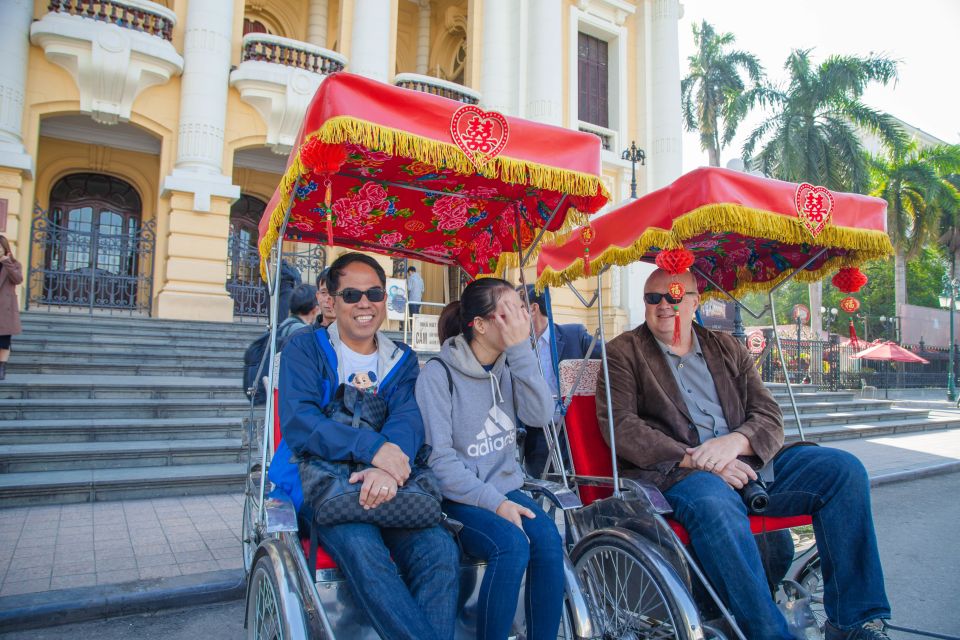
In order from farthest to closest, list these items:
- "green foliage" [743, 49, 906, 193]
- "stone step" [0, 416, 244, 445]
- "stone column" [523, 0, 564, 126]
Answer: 1. "green foliage" [743, 49, 906, 193]
2. "stone column" [523, 0, 564, 126]
3. "stone step" [0, 416, 244, 445]

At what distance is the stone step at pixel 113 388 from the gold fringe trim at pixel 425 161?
5044 millimetres

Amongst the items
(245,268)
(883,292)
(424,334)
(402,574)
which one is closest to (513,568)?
(402,574)

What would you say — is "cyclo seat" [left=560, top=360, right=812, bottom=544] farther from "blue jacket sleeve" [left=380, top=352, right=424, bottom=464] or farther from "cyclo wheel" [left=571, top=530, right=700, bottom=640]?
Answer: "blue jacket sleeve" [left=380, top=352, right=424, bottom=464]

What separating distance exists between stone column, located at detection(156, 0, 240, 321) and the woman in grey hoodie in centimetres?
1018

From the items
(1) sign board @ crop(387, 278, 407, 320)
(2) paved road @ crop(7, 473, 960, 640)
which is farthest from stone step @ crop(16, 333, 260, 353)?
(2) paved road @ crop(7, 473, 960, 640)

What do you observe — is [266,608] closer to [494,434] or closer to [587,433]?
[494,434]

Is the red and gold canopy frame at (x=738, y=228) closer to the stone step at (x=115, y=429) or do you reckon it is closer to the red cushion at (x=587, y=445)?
the red cushion at (x=587, y=445)

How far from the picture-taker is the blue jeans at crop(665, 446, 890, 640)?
2.45 m

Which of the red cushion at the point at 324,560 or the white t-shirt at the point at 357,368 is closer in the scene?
the red cushion at the point at 324,560

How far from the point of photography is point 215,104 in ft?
39.2

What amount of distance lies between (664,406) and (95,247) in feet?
38.9

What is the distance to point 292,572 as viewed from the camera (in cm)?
218

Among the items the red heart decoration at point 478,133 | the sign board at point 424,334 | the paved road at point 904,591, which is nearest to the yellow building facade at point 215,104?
the sign board at point 424,334

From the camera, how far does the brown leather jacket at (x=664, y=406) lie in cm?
302
